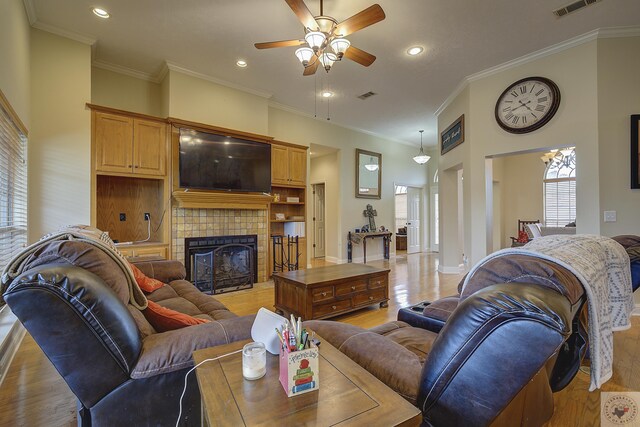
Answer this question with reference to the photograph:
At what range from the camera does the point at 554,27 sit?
338 cm

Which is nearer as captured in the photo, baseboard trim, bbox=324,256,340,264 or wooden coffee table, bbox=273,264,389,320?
wooden coffee table, bbox=273,264,389,320

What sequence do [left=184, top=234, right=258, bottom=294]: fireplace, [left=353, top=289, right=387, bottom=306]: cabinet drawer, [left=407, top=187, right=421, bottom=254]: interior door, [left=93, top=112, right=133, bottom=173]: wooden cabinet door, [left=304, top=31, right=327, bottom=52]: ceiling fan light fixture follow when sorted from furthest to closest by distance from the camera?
[left=407, top=187, right=421, bottom=254]: interior door, [left=184, top=234, right=258, bottom=294]: fireplace, [left=93, top=112, right=133, bottom=173]: wooden cabinet door, [left=353, top=289, right=387, bottom=306]: cabinet drawer, [left=304, top=31, right=327, bottom=52]: ceiling fan light fixture

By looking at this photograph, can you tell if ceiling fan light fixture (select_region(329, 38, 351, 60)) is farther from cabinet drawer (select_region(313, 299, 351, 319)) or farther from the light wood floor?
the light wood floor

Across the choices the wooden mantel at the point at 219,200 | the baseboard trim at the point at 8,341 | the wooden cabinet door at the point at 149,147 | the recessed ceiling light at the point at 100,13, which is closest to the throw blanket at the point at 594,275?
the baseboard trim at the point at 8,341

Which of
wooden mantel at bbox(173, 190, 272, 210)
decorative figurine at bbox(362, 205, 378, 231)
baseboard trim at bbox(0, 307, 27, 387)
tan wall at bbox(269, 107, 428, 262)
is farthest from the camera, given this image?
decorative figurine at bbox(362, 205, 378, 231)

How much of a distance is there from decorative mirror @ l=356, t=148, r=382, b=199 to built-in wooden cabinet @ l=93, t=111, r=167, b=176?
15.1 ft

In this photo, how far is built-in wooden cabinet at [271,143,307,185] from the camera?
17.1 feet

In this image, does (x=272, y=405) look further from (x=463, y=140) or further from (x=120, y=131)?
(x=463, y=140)

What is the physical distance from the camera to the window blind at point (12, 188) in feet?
8.01

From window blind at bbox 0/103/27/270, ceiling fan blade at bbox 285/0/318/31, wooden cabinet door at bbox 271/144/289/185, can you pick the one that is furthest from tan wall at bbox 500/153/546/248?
window blind at bbox 0/103/27/270

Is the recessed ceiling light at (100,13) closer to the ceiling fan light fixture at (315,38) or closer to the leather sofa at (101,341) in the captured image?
the ceiling fan light fixture at (315,38)

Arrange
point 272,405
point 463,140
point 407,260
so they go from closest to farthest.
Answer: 1. point 272,405
2. point 463,140
3. point 407,260

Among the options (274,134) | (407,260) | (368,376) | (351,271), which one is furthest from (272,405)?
(407,260)

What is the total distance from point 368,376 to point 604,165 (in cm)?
421
